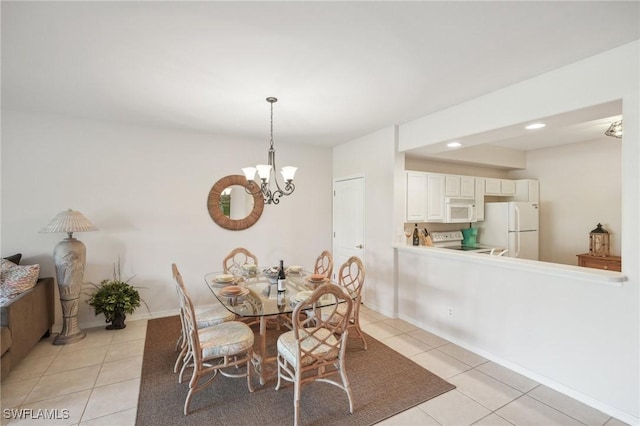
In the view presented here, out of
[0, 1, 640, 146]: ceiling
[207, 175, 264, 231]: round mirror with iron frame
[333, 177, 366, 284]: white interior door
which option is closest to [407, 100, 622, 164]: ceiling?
[0, 1, 640, 146]: ceiling

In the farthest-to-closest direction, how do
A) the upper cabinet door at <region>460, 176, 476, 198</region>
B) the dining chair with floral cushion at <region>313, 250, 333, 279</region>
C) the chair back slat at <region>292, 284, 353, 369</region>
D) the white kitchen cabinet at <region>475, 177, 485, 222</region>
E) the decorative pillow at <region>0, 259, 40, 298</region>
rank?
the white kitchen cabinet at <region>475, 177, 485, 222</region> < the upper cabinet door at <region>460, 176, 476, 198</region> < the dining chair with floral cushion at <region>313, 250, 333, 279</region> < the decorative pillow at <region>0, 259, 40, 298</region> < the chair back slat at <region>292, 284, 353, 369</region>

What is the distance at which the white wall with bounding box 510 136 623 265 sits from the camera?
176 inches

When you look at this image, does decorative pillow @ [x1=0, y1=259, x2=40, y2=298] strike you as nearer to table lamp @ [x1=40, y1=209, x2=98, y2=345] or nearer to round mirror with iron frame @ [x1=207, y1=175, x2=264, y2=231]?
table lamp @ [x1=40, y1=209, x2=98, y2=345]

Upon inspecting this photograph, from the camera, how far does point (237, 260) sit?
446 cm

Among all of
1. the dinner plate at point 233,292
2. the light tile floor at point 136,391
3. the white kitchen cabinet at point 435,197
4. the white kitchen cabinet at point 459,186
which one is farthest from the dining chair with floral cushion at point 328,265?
the white kitchen cabinet at point 459,186

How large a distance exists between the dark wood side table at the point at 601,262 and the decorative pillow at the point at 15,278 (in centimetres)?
704

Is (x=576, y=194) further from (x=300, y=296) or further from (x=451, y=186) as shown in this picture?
(x=300, y=296)

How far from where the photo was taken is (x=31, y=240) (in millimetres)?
3410

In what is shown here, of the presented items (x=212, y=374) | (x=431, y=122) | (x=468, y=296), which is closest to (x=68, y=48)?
(x=212, y=374)

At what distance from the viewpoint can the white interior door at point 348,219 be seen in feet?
15.1

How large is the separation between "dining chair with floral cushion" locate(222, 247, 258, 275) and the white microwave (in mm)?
3047

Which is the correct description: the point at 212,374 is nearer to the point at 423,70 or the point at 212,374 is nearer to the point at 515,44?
the point at 423,70

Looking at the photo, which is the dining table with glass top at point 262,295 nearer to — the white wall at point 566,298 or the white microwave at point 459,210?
the white wall at point 566,298

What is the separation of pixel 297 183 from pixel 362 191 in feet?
3.68
